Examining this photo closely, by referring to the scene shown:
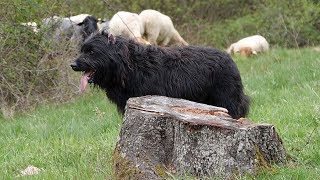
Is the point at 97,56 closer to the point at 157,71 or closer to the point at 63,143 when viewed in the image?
the point at 157,71

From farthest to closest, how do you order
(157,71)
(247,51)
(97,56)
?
(247,51) < (157,71) < (97,56)

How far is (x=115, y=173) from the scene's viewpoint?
478 centimetres

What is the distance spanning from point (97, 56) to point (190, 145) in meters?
2.60

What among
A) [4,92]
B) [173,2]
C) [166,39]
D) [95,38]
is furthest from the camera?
[173,2]

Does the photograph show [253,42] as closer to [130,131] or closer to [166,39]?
[166,39]

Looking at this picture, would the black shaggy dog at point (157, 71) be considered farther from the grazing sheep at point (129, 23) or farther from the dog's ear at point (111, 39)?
the grazing sheep at point (129, 23)

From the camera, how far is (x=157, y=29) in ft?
54.6

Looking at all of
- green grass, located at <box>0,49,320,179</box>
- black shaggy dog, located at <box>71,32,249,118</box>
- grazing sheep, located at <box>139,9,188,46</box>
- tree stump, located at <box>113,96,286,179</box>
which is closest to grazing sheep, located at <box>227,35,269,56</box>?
grazing sheep, located at <box>139,9,188,46</box>

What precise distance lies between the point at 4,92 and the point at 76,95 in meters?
1.46

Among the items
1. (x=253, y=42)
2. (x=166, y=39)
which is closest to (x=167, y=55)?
(x=166, y=39)

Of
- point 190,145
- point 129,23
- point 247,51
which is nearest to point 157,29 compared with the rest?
point 129,23

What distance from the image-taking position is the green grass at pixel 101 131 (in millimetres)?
5227

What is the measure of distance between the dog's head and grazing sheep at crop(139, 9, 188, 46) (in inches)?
350

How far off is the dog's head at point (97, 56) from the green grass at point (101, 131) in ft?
2.72
